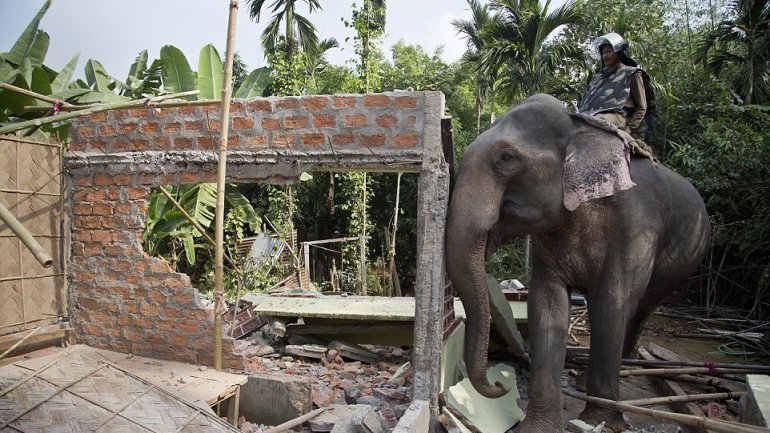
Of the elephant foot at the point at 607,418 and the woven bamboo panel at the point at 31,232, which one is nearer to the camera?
the elephant foot at the point at 607,418

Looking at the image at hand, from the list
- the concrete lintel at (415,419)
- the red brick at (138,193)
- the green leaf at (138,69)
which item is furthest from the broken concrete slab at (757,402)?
the green leaf at (138,69)

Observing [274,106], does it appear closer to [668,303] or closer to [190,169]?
[190,169]

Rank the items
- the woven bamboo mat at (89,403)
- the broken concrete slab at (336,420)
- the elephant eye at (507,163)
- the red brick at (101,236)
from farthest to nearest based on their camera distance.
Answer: the red brick at (101,236) → the elephant eye at (507,163) → the broken concrete slab at (336,420) → the woven bamboo mat at (89,403)

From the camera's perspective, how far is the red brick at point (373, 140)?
416 cm

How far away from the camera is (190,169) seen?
461 cm

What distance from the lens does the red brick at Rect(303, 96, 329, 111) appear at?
427 centimetres

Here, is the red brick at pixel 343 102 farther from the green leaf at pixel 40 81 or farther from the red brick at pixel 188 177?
the green leaf at pixel 40 81

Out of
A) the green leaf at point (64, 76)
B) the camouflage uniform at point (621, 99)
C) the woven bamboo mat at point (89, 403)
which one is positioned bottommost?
the woven bamboo mat at point (89, 403)

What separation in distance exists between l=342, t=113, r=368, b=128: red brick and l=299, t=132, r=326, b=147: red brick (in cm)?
20

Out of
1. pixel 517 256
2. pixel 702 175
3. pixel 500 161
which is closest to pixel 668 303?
pixel 702 175

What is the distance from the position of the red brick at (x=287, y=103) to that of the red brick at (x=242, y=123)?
255 millimetres

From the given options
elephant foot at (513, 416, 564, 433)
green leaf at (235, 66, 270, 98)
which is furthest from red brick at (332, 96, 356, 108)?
green leaf at (235, 66, 270, 98)

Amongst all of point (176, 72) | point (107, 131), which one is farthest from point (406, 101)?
point (176, 72)

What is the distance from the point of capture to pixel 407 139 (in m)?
4.11
